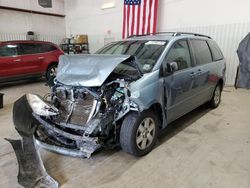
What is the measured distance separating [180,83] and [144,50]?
0.70 metres

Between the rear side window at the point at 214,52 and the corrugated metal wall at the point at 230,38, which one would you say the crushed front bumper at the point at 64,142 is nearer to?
the rear side window at the point at 214,52

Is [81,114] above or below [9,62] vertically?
below

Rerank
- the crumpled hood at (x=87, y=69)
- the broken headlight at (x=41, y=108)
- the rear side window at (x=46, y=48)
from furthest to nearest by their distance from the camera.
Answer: the rear side window at (x=46, y=48) < the broken headlight at (x=41, y=108) < the crumpled hood at (x=87, y=69)

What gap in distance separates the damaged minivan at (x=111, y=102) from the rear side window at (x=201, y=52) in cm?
38


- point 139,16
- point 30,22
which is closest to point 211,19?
point 139,16

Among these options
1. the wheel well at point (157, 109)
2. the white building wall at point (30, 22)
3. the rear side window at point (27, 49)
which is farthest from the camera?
the white building wall at point (30, 22)

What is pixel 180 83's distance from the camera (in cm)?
286

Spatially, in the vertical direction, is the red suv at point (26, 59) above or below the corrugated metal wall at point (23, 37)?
below

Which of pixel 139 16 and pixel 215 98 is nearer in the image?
pixel 215 98

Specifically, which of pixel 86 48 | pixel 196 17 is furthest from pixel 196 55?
pixel 86 48

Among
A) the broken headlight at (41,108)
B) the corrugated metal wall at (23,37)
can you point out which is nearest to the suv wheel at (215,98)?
the broken headlight at (41,108)

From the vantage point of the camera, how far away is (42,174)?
203cm

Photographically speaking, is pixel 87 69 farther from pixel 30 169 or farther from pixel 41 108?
pixel 30 169

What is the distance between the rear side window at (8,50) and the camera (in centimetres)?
630
